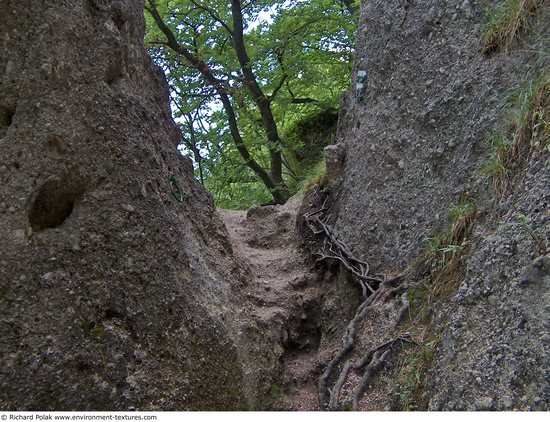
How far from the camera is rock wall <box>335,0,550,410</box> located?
2787 mm

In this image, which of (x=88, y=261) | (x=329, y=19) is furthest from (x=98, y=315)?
(x=329, y=19)

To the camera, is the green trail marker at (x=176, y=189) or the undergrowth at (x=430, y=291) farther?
the green trail marker at (x=176, y=189)

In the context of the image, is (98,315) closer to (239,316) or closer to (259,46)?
(239,316)

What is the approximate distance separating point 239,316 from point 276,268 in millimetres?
1883

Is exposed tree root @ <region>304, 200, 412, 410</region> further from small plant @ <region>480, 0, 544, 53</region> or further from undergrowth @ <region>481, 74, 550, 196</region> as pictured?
small plant @ <region>480, 0, 544, 53</region>

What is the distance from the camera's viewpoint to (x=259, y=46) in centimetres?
1093

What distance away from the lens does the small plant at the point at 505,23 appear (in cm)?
434

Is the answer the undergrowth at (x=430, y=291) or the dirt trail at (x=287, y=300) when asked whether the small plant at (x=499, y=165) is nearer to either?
the undergrowth at (x=430, y=291)

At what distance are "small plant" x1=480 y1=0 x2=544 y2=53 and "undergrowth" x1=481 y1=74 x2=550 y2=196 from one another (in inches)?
27.5

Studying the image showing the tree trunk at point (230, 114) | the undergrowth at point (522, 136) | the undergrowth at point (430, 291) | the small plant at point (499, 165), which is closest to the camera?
the undergrowth at point (430, 291)

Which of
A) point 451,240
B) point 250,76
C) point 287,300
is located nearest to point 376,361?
point 451,240

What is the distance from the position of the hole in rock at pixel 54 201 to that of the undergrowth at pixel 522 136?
9.94 ft

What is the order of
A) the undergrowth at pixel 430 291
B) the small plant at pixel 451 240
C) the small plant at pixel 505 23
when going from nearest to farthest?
the undergrowth at pixel 430 291 < the small plant at pixel 451 240 < the small plant at pixel 505 23

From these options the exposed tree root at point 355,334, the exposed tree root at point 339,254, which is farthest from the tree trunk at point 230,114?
the exposed tree root at point 355,334
